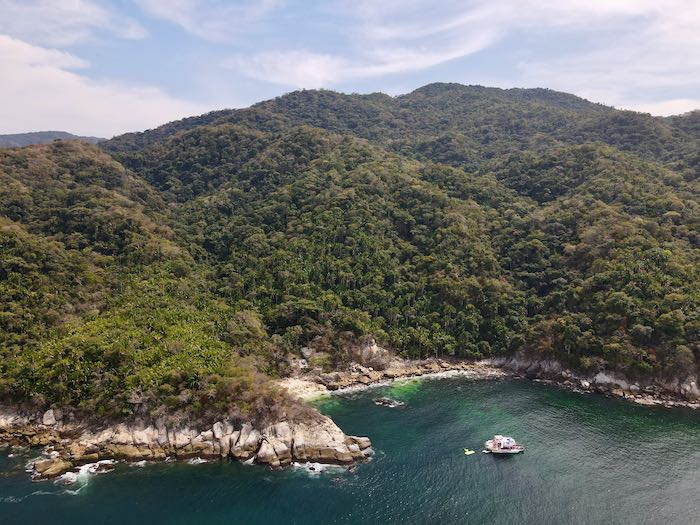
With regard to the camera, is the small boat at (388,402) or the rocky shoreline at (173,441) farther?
the small boat at (388,402)

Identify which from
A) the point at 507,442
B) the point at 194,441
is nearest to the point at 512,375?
the point at 507,442

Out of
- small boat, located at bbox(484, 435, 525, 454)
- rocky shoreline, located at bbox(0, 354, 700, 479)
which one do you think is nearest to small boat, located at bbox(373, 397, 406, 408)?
rocky shoreline, located at bbox(0, 354, 700, 479)

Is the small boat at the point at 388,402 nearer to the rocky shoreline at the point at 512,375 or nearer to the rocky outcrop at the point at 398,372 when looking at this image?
the rocky shoreline at the point at 512,375

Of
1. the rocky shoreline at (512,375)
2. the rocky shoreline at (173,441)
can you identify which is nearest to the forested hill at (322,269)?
the rocky shoreline at (512,375)

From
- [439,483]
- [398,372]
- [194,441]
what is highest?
[194,441]

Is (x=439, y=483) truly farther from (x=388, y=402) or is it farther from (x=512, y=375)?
(x=512, y=375)

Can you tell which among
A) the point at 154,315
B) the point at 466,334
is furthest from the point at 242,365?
the point at 466,334

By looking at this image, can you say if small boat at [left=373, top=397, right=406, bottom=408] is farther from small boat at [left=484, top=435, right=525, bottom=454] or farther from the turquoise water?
small boat at [left=484, top=435, right=525, bottom=454]
